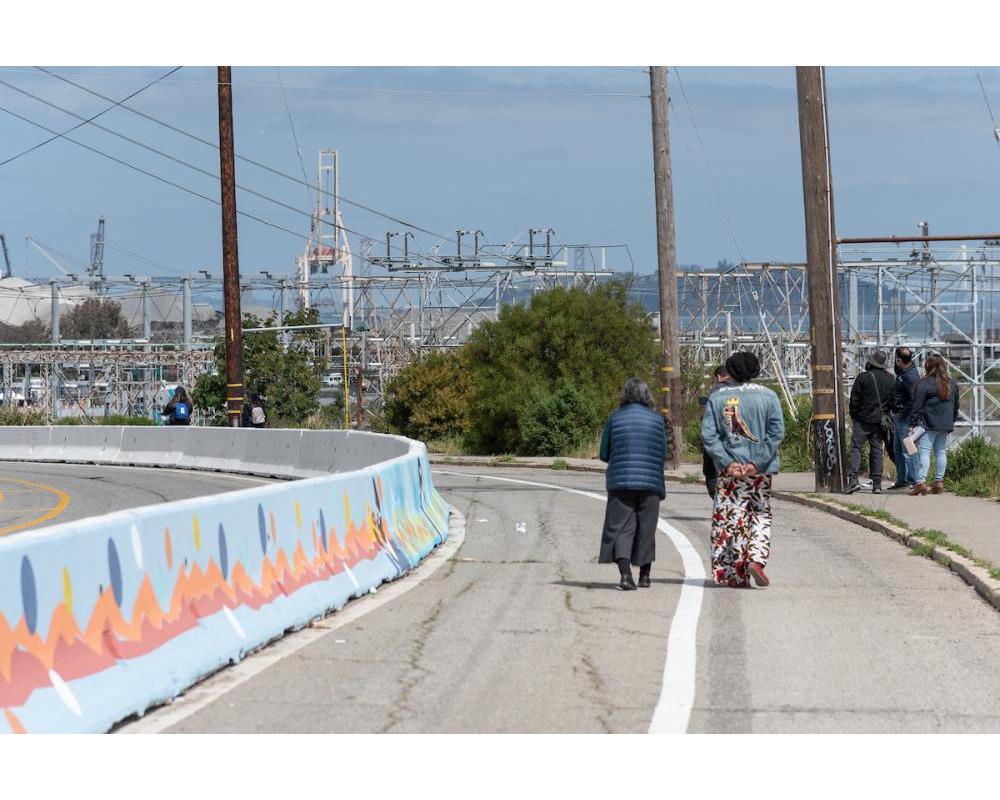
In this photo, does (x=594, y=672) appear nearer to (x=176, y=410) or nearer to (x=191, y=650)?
(x=191, y=650)

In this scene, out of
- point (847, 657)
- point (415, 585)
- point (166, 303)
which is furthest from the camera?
point (166, 303)

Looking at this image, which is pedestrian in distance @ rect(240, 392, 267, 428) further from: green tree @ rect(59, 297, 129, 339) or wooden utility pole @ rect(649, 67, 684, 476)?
green tree @ rect(59, 297, 129, 339)

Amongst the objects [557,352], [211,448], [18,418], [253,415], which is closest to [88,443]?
[253,415]

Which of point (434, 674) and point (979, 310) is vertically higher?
point (979, 310)

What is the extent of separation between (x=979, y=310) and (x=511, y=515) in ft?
133

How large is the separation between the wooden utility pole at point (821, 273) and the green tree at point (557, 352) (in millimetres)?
19975

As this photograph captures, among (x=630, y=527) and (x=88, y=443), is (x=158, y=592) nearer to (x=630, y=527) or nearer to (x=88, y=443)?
(x=630, y=527)

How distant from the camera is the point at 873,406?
21047 millimetres

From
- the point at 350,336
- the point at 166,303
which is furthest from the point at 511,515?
the point at 166,303

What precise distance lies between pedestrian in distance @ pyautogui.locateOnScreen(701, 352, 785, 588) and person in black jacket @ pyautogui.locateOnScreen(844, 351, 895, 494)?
365 inches

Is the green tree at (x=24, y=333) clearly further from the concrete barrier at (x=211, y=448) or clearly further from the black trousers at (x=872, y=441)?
the black trousers at (x=872, y=441)

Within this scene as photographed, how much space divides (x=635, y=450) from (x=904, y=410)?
9625mm

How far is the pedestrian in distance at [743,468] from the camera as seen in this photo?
12.1 m
